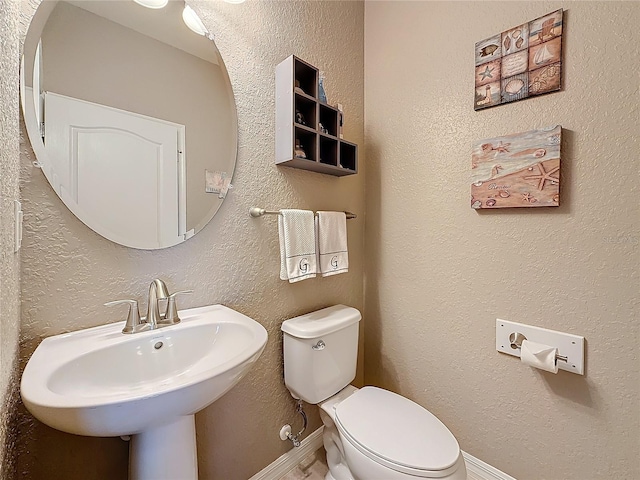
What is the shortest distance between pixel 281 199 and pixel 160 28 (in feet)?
2.29

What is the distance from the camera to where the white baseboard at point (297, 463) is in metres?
1.21

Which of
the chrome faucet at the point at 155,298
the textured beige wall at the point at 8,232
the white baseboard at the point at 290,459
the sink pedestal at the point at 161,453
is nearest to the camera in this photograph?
the textured beige wall at the point at 8,232

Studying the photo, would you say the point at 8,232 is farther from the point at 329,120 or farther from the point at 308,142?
the point at 329,120

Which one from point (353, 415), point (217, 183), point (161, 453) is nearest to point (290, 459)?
point (353, 415)

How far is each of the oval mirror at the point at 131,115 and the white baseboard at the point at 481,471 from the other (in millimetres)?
1529

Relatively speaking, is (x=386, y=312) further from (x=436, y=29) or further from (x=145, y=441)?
(x=436, y=29)

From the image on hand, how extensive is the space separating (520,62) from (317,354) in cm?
139

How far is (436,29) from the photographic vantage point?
133 centimetres

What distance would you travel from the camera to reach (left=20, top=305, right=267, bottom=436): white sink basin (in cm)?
53

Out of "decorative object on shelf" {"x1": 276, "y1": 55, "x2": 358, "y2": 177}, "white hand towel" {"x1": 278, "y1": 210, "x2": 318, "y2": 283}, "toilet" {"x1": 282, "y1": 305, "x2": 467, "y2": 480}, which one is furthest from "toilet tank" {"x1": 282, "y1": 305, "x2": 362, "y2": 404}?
"decorative object on shelf" {"x1": 276, "y1": 55, "x2": 358, "y2": 177}

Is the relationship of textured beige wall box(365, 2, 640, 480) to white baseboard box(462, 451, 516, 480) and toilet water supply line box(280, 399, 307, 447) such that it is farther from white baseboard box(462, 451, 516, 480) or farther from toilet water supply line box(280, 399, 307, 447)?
toilet water supply line box(280, 399, 307, 447)

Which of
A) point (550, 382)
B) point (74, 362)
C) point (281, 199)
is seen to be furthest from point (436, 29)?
point (74, 362)

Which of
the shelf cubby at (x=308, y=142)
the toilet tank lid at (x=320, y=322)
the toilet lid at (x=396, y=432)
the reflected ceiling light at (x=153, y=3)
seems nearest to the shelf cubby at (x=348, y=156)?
the shelf cubby at (x=308, y=142)

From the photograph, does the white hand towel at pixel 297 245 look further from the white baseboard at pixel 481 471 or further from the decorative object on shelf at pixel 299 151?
the white baseboard at pixel 481 471
